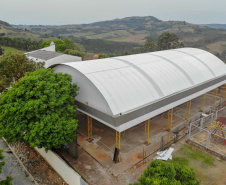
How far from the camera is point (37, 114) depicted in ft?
41.0

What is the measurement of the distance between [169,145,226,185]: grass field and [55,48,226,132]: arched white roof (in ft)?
15.5

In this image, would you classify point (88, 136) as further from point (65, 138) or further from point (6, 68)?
point (6, 68)

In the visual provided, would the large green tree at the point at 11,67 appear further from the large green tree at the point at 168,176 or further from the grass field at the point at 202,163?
the large green tree at the point at 168,176

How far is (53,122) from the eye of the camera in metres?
12.7

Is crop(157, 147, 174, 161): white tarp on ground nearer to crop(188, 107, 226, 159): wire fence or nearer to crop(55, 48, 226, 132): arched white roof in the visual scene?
crop(188, 107, 226, 159): wire fence

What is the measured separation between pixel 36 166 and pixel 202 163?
12.4 m

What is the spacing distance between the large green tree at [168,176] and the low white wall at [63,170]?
4.72 m

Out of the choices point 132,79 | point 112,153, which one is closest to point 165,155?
point 112,153

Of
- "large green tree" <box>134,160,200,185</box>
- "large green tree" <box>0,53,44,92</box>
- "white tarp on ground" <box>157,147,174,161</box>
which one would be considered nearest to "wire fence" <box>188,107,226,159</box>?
"white tarp on ground" <box>157,147,174,161</box>

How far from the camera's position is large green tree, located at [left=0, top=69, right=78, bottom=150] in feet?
40.5

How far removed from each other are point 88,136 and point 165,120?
8.80m

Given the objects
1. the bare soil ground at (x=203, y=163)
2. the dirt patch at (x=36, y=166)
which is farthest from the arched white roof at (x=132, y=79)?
the dirt patch at (x=36, y=166)

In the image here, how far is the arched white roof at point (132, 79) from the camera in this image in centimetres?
1430

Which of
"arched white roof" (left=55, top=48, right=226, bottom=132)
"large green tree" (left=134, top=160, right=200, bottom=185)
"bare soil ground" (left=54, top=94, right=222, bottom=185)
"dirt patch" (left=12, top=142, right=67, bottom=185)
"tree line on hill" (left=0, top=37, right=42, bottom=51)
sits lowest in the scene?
"dirt patch" (left=12, top=142, right=67, bottom=185)
